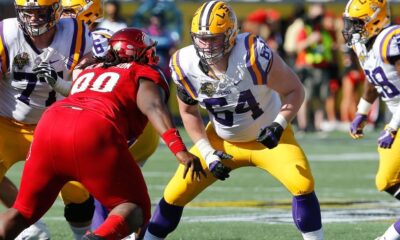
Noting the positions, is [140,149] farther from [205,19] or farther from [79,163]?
[79,163]

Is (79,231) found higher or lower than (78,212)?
lower

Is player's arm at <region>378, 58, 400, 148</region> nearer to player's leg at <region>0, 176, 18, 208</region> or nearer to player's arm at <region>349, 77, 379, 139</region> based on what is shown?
player's arm at <region>349, 77, 379, 139</region>

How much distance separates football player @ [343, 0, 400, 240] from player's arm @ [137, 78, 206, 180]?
70.0 inches

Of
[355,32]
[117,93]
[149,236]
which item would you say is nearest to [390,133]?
[355,32]

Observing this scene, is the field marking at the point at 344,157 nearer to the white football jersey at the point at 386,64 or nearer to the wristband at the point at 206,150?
the white football jersey at the point at 386,64

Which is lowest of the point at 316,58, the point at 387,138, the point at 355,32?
the point at 316,58

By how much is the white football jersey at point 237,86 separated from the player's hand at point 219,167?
20.8 inches

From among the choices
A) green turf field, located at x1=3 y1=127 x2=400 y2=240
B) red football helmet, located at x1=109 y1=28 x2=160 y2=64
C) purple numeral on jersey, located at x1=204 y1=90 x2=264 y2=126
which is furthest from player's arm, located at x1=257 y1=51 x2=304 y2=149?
green turf field, located at x1=3 y1=127 x2=400 y2=240

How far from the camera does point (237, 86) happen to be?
6414mm

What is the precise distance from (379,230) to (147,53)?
2.59m

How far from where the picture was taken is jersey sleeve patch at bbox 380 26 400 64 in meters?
7.07

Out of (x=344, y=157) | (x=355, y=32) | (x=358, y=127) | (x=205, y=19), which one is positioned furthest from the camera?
(x=344, y=157)

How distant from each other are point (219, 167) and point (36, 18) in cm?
148

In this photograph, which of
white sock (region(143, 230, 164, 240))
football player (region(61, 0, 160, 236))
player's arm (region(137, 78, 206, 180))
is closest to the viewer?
player's arm (region(137, 78, 206, 180))
